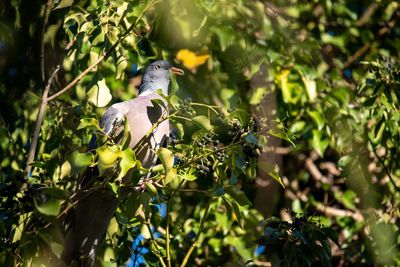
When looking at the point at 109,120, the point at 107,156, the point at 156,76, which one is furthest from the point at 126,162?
the point at 156,76

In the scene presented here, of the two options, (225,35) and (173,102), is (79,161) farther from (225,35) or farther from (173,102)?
(225,35)

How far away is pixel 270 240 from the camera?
3.13 meters

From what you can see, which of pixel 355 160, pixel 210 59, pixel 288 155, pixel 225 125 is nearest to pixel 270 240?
pixel 225 125

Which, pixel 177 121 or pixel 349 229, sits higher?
pixel 177 121

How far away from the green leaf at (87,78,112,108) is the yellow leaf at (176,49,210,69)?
1726mm

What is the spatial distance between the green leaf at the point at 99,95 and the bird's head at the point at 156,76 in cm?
78

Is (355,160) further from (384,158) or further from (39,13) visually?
(39,13)

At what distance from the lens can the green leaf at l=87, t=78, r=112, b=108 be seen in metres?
3.51

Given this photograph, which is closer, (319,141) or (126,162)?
(126,162)

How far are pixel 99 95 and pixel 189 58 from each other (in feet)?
5.92

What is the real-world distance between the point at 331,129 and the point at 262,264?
92 centimetres

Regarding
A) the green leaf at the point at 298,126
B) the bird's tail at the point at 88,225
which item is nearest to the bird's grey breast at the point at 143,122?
the bird's tail at the point at 88,225

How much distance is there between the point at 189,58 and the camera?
5258mm

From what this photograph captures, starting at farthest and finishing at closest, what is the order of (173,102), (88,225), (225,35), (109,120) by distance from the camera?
(225,35), (109,120), (88,225), (173,102)
